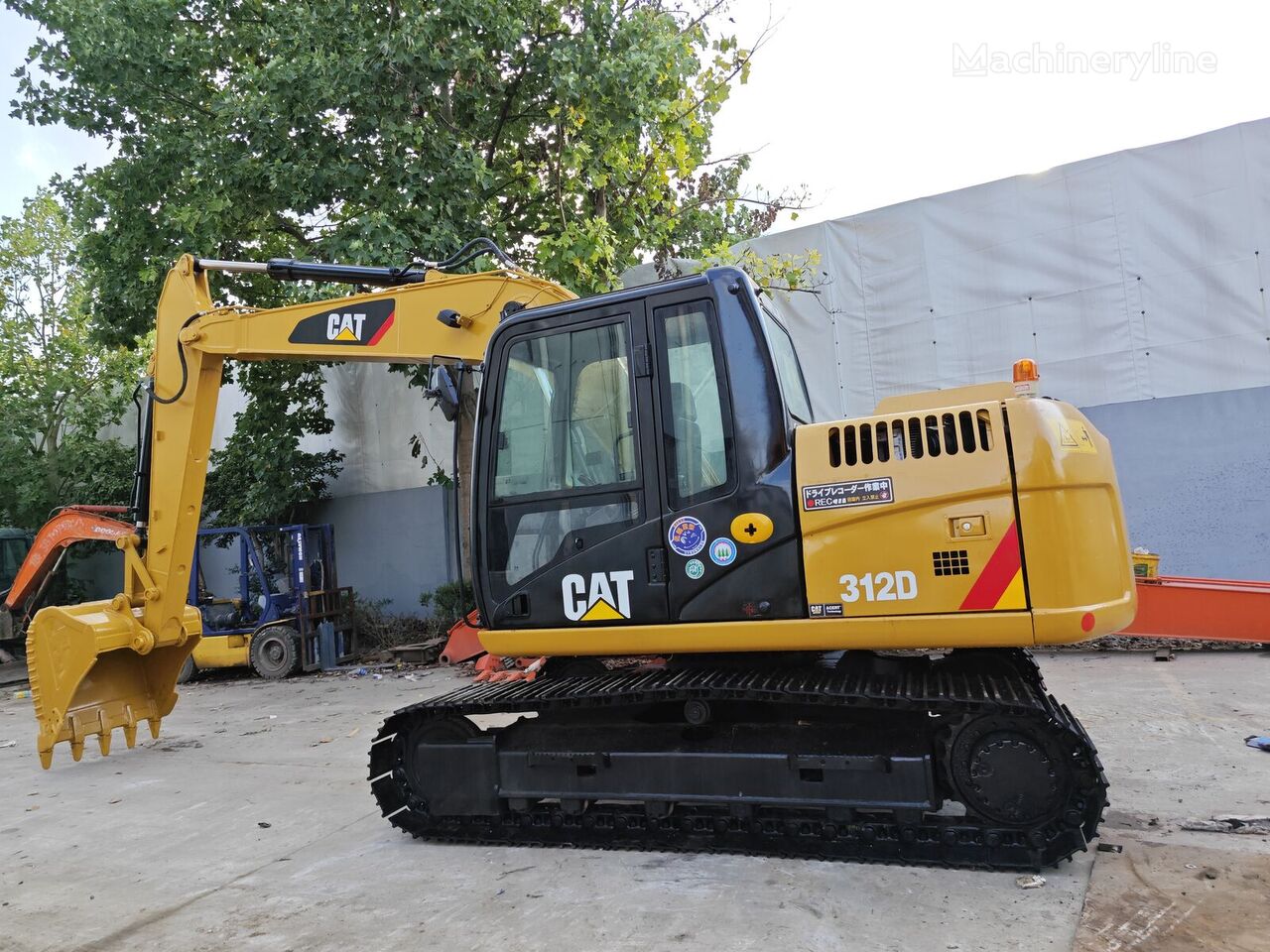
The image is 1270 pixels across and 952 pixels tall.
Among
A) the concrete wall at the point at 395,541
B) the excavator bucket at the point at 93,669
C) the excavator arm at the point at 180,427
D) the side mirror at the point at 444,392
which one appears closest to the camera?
the side mirror at the point at 444,392

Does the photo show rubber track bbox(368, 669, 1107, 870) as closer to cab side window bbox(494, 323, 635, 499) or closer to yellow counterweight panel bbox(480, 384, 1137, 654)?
yellow counterweight panel bbox(480, 384, 1137, 654)

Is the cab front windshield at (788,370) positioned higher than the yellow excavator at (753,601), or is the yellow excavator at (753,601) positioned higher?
the cab front windshield at (788,370)

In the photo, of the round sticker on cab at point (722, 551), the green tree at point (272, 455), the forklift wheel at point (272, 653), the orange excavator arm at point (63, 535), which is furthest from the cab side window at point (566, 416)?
the green tree at point (272, 455)

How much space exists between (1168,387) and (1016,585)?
761 centimetres

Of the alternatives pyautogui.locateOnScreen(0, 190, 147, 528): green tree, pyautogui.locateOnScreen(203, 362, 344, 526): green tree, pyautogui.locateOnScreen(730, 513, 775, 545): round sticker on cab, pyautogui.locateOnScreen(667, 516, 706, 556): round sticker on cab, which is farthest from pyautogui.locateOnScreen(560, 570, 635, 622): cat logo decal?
pyautogui.locateOnScreen(0, 190, 147, 528): green tree

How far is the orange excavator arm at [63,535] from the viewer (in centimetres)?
1147

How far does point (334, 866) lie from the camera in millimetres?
4164

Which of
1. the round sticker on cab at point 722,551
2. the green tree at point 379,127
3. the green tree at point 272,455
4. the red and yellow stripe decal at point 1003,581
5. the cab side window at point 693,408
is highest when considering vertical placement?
the green tree at point 379,127

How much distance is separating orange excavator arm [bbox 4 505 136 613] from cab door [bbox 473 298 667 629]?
27.6ft

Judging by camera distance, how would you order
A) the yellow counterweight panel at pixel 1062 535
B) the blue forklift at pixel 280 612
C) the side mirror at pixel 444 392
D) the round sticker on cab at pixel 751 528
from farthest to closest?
1. the blue forklift at pixel 280 612
2. the side mirror at pixel 444 392
3. the round sticker on cab at pixel 751 528
4. the yellow counterweight panel at pixel 1062 535

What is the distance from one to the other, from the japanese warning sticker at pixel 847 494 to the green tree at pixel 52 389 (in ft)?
51.2

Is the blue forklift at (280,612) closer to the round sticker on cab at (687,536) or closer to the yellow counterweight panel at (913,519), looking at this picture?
the round sticker on cab at (687,536)

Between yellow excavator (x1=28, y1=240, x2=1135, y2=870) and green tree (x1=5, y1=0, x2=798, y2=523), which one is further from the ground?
green tree (x1=5, y1=0, x2=798, y2=523)

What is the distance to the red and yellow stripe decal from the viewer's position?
346 cm
